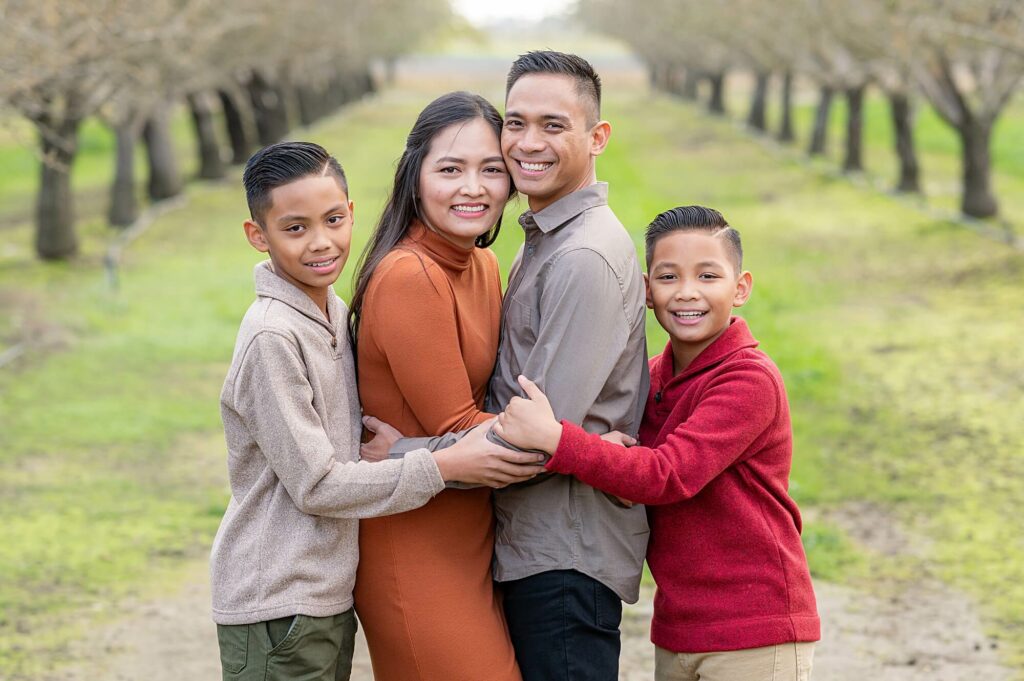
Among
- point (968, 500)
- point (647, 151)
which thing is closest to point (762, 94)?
point (647, 151)

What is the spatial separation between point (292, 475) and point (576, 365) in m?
0.71

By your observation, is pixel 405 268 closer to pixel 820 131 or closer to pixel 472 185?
pixel 472 185

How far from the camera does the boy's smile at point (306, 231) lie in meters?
3.06

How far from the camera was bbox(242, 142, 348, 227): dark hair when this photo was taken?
306 cm

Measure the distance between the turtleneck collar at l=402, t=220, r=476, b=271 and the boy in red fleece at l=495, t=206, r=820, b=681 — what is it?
1.20ft

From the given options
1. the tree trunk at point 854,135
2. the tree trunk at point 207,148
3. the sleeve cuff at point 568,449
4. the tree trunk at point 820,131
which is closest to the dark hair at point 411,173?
the sleeve cuff at point 568,449

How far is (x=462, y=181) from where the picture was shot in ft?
10.3

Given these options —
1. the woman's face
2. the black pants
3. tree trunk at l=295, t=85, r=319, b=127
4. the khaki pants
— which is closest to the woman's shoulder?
the woman's face

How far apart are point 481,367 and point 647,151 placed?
28.7 metres

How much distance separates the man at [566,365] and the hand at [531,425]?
8cm

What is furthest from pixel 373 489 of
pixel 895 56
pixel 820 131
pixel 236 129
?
pixel 820 131

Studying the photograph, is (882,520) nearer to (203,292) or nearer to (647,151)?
(203,292)

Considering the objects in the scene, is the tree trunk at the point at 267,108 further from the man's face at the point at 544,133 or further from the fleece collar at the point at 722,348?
the fleece collar at the point at 722,348

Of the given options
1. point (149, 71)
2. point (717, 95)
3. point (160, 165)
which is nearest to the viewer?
point (149, 71)
